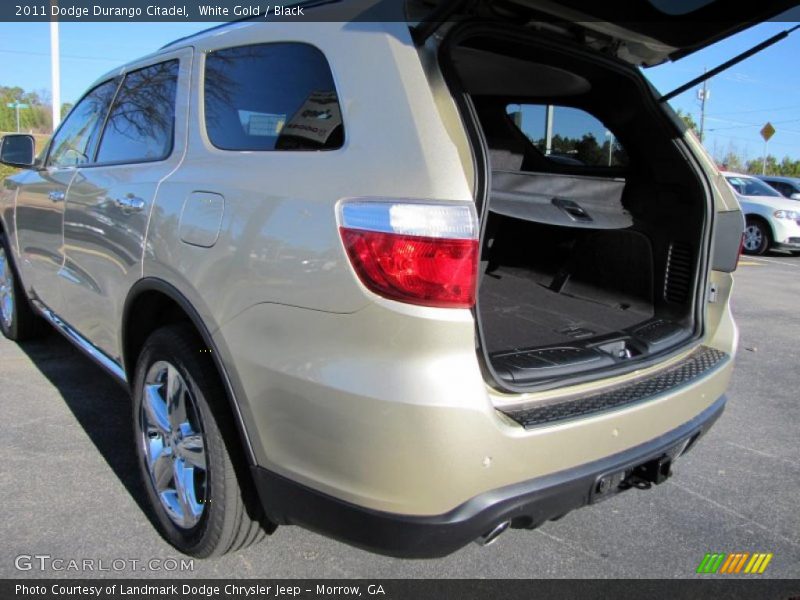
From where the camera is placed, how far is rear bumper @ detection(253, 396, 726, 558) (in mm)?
1753

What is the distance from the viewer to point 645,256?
315 cm

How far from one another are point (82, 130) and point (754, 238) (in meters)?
13.1

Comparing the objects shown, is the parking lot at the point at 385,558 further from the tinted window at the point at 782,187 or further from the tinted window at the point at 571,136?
the tinted window at the point at 782,187

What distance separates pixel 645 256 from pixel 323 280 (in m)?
1.95

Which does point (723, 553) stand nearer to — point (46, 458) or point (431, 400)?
point (431, 400)

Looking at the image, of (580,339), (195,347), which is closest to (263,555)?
(195,347)

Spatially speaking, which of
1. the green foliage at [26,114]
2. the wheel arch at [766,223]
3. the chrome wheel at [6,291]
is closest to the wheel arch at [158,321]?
the chrome wheel at [6,291]

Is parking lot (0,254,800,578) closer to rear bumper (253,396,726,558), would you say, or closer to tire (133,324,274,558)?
tire (133,324,274,558)

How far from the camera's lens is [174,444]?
2.46 metres

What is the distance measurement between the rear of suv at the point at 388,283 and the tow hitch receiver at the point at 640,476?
0.05 ft

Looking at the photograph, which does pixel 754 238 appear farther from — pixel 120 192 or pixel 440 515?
pixel 440 515

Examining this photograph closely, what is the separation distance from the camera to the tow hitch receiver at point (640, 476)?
2061 millimetres

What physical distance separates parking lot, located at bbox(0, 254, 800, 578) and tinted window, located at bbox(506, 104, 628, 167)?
1650mm

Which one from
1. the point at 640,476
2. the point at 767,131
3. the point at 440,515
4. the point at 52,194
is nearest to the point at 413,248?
the point at 440,515
